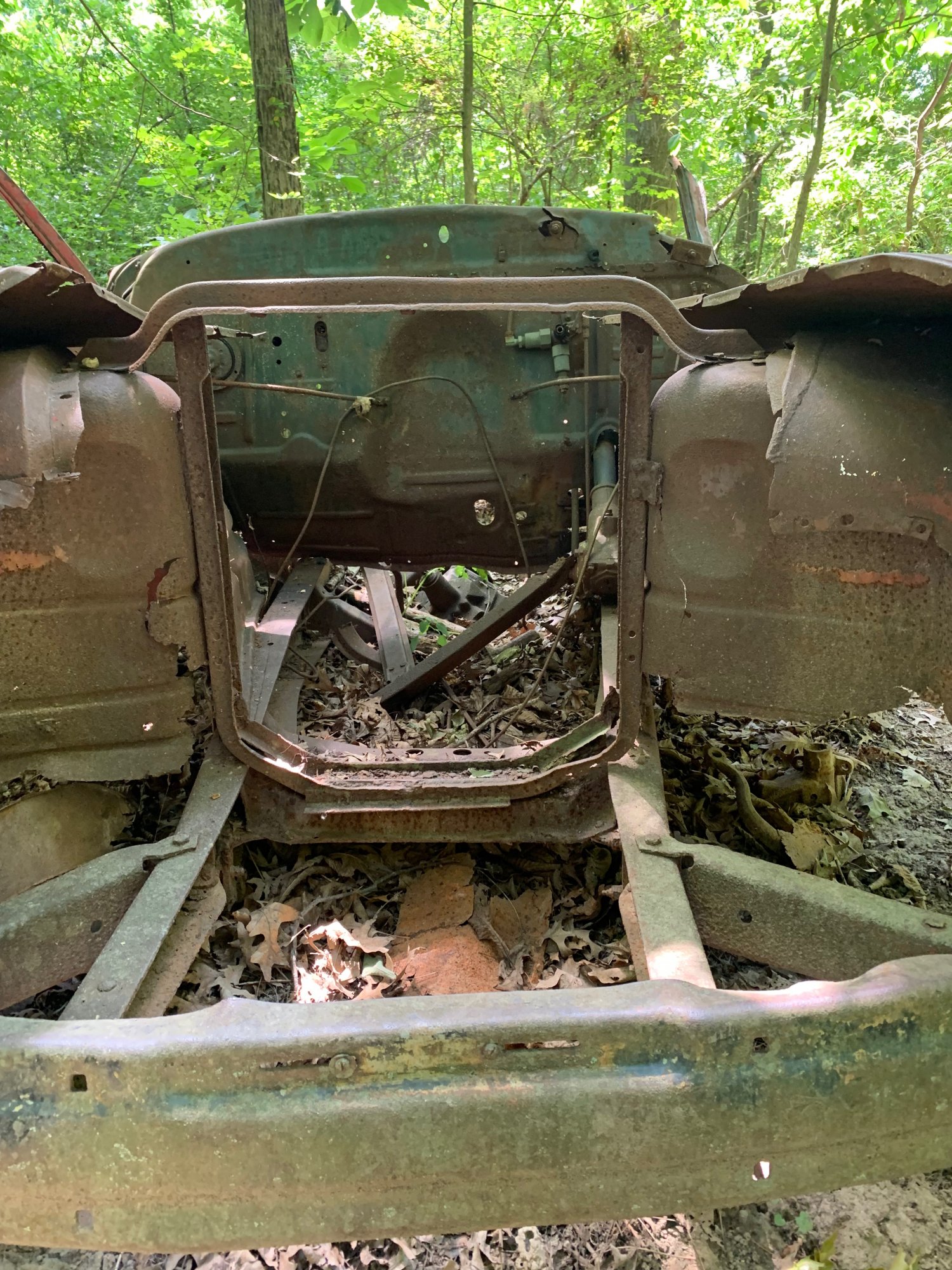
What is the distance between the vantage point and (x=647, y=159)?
10.3 metres

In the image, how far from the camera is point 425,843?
2.77 m

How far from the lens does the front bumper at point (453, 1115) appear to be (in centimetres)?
124

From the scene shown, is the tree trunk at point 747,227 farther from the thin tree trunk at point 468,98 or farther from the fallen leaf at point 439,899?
the fallen leaf at point 439,899

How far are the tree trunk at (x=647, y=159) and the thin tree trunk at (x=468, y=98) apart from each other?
139 inches

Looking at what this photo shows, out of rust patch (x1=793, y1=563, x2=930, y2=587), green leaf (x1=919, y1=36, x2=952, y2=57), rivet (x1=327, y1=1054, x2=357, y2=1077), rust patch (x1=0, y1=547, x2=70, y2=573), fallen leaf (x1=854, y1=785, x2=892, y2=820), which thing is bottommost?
fallen leaf (x1=854, y1=785, x2=892, y2=820)

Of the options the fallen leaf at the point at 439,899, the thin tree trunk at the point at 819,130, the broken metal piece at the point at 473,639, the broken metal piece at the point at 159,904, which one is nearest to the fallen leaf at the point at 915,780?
the broken metal piece at the point at 473,639

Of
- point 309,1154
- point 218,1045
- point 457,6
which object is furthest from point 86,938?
point 457,6

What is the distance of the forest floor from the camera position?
1615 mm

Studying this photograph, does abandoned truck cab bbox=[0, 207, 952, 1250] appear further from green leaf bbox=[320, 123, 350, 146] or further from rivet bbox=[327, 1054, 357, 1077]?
green leaf bbox=[320, 123, 350, 146]

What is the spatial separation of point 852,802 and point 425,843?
169 cm

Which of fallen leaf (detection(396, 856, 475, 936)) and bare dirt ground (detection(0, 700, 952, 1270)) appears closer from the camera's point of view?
bare dirt ground (detection(0, 700, 952, 1270))

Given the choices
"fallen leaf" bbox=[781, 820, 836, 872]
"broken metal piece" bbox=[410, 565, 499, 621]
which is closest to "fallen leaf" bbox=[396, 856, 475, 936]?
"fallen leaf" bbox=[781, 820, 836, 872]

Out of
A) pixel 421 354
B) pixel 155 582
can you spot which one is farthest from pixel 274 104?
pixel 155 582

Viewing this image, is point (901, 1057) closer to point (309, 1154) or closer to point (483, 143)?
point (309, 1154)
